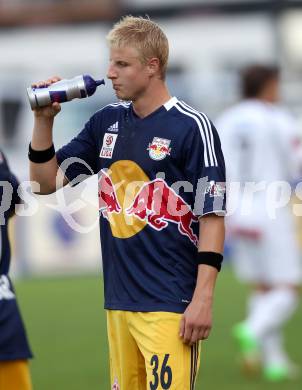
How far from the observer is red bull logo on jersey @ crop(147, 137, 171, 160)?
4.92 metres

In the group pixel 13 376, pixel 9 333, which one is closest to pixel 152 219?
pixel 9 333

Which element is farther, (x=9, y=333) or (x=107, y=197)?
(x=9, y=333)

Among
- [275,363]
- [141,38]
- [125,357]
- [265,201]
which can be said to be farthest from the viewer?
[265,201]

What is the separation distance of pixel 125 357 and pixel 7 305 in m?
0.70

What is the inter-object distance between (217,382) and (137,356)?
397 centimetres

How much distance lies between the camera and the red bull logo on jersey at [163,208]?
4.97 meters

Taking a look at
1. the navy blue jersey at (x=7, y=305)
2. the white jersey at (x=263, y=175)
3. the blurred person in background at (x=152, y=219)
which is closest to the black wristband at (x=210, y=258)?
the blurred person in background at (x=152, y=219)

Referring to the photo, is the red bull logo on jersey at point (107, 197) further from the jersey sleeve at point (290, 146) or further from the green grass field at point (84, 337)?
the jersey sleeve at point (290, 146)

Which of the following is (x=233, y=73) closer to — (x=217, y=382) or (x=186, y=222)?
(x=217, y=382)

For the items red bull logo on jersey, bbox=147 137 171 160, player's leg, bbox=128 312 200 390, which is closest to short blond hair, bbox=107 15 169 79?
red bull logo on jersey, bbox=147 137 171 160

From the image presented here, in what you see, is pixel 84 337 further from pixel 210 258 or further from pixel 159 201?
pixel 210 258

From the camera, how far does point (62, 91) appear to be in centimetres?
486

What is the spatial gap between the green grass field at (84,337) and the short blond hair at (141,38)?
13.8ft

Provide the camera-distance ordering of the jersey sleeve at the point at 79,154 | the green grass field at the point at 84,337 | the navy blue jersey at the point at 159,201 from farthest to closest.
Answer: the green grass field at the point at 84,337
the jersey sleeve at the point at 79,154
the navy blue jersey at the point at 159,201
